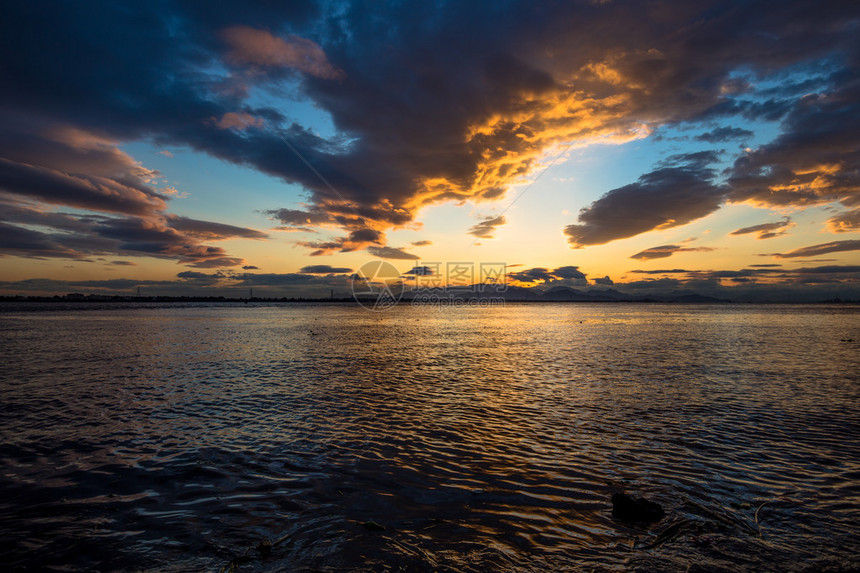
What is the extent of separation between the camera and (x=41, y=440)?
12695 millimetres

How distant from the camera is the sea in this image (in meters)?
7.01

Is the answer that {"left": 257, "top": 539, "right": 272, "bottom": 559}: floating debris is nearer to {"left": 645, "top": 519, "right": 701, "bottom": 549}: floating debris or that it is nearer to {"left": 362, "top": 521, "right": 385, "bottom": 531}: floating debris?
{"left": 362, "top": 521, "right": 385, "bottom": 531}: floating debris

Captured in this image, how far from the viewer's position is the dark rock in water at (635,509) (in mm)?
8117

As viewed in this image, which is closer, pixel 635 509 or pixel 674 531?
pixel 674 531

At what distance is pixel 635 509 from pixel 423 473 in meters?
5.08

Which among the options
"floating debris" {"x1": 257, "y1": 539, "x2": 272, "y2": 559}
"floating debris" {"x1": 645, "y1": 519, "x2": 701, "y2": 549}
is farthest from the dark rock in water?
"floating debris" {"x1": 257, "y1": 539, "x2": 272, "y2": 559}

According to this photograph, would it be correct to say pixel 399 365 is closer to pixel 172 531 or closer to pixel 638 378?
pixel 638 378

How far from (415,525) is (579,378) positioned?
19.2 metres

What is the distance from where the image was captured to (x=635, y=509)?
26.8ft

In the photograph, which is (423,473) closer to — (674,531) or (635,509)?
(635,509)

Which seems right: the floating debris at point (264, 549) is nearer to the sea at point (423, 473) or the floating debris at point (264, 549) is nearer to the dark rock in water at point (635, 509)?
the sea at point (423, 473)

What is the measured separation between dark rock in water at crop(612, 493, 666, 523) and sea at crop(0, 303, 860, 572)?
15 cm

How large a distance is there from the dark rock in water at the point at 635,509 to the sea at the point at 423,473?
0.15 m

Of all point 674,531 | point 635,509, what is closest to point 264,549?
point 635,509
